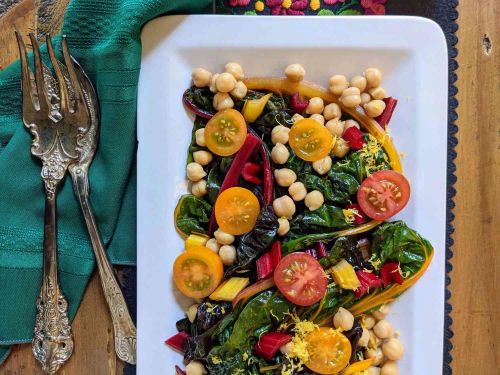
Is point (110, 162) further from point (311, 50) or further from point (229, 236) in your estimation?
point (311, 50)

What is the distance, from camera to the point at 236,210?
6.41 ft

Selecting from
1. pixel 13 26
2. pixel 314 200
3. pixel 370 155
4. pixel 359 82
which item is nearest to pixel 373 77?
pixel 359 82

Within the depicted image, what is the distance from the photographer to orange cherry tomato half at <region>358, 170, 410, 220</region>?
1.93 m

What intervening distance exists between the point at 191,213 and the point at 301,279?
51 cm

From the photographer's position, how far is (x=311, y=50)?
6.49ft

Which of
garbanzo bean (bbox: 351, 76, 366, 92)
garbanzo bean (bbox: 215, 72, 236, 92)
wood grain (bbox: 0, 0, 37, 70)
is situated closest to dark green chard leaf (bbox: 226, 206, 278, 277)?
→ garbanzo bean (bbox: 215, 72, 236, 92)

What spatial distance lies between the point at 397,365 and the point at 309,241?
62 centimetres

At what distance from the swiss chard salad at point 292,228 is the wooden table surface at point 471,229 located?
315mm

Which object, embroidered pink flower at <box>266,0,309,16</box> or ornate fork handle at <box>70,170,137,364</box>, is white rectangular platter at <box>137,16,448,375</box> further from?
embroidered pink flower at <box>266,0,309,16</box>

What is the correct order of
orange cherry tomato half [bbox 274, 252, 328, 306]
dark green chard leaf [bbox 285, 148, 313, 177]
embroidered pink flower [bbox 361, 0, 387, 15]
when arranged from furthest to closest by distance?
embroidered pink flower [bbox 361, 0, 387, 15]
dark green chard leaf [bbox 285, 148, 313, 177]
orange cherry tomato half [bbox 274, 252, 328, 306]

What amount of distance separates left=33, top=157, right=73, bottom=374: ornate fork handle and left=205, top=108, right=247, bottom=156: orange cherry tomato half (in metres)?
0.63

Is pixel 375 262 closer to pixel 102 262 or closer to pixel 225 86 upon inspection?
pixel 225 86

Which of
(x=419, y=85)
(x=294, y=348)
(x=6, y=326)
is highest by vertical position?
(x=419, y=85)

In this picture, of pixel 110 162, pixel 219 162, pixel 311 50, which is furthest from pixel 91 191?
pixel 311 50
